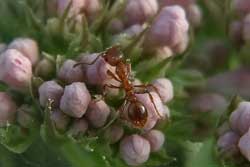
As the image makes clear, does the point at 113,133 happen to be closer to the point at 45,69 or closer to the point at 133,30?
the point at 45,69

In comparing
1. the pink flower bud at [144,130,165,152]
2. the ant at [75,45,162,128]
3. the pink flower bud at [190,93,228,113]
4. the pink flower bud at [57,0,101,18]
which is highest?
the pink flower bud at [57,0,101,18]

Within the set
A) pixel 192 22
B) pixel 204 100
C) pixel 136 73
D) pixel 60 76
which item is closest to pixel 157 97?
pixel 136 73

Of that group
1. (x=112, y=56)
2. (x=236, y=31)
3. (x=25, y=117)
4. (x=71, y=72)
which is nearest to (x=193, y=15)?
(x=236, y=31)

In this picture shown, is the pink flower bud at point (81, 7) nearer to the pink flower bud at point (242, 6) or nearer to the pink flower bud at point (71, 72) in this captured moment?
the pink flower bud at point (71, 72)

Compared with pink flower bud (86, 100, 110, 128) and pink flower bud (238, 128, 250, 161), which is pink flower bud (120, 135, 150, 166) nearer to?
pink flower bud (86, 100, 110, 128)

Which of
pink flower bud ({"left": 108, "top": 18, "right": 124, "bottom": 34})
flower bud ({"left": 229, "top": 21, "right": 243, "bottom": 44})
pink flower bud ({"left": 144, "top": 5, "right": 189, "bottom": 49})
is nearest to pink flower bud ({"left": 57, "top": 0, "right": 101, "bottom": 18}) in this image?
pink flower bud ({"left": 108, "top": 18, "right": 124, "bottom": 34})

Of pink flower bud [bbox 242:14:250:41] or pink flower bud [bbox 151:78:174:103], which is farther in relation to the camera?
pink flower bud [bbox 242:14:250:41]

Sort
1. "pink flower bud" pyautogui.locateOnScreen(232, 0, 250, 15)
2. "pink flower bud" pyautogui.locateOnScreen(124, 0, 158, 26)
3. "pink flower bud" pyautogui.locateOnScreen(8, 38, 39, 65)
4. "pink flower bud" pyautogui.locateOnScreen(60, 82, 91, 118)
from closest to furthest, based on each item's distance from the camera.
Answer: "pink flower bud" pyautogui.locateOnScreen(60, 82, 91, 118) < "pink flower bud" pyautogui.locateOnScreen(8, 38, 39, 65) < "pink flower bud" pyautogui.locateOnScreen(124, 0, 158, 26) < "pink flower bud" pyautogui.locateOnScreen(232, 0, 250, 15)
